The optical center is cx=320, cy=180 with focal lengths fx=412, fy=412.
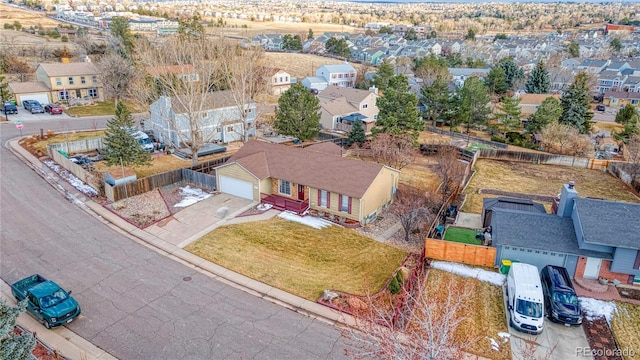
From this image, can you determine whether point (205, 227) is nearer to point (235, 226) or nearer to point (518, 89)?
point (235, 226)

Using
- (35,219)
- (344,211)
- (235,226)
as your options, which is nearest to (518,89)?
(344,211)

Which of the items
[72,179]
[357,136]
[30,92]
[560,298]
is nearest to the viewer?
[560,298]

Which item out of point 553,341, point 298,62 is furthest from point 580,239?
point 298,62

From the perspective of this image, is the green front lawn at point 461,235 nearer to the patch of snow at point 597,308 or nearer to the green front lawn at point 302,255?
the green front lawn at point 302,255

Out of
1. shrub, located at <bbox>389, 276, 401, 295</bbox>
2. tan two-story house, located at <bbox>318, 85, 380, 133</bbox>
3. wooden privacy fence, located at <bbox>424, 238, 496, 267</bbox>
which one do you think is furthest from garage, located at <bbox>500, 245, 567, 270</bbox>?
tan two-story house, located at <bbox>318, 85, 380, 133</bbox>

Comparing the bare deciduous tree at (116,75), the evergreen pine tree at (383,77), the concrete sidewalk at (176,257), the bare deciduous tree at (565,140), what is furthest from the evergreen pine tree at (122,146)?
the evergreen pine tree at (383,77)

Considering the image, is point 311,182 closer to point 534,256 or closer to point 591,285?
point 534,256
